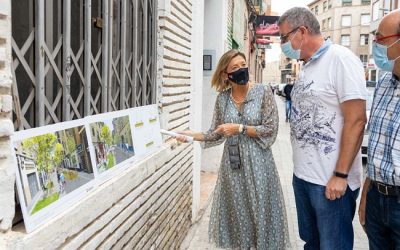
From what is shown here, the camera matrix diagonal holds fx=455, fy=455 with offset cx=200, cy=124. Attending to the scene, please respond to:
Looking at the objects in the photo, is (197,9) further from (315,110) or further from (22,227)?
(22,227)

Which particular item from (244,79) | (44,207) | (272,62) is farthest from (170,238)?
(272,62)

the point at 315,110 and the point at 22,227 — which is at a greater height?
the point at 315,110

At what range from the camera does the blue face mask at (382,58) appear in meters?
2.50

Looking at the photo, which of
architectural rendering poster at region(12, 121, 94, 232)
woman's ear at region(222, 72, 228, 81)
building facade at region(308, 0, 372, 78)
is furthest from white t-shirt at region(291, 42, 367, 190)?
building facade at region(308, 0, 372, 78)

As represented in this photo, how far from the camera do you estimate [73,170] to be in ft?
7.39

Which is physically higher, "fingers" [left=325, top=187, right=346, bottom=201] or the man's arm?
the man's arm

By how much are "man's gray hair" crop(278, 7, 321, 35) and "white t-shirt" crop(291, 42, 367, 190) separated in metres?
0.21

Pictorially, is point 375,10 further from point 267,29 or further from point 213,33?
point 213,33

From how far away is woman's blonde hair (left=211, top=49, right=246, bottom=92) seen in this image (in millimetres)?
3699

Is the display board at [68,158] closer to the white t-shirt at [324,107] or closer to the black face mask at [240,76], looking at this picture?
the black face mask at [240,76]

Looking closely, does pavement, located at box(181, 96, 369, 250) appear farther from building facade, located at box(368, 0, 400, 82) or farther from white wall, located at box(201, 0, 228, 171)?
building facade, located at box(368, 0, 400, 82)

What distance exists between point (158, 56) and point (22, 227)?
2.26 m

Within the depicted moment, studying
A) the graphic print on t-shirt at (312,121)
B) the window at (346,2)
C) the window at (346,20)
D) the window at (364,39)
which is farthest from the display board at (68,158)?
the window at (346,20)

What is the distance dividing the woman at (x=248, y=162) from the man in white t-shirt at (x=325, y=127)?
0.54 metres
